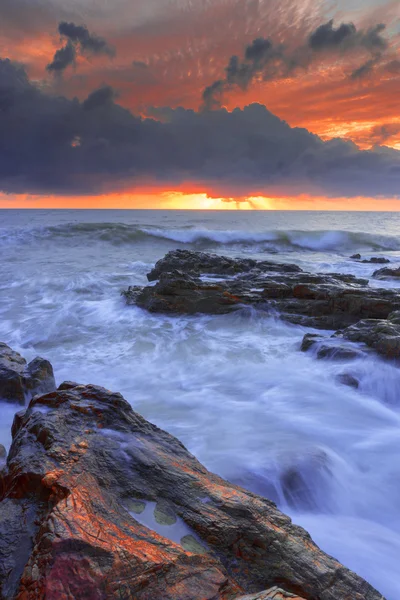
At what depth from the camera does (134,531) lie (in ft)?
6.50

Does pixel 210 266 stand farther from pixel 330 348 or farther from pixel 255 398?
pixel 255 398

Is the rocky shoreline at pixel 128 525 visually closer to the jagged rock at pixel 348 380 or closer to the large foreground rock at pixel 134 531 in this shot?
the large foreground rock at pixel 134 531

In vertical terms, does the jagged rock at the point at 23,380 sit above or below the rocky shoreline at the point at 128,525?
below

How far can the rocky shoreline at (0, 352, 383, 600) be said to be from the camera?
A: 167 centimetres

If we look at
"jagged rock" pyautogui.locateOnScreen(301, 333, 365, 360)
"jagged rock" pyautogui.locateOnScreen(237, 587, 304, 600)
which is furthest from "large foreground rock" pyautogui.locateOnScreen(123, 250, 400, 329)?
"jagged rock" pyautogui.locateOnScreen(237, 587, 304, 600)

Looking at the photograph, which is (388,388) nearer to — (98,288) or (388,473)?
(388,473)

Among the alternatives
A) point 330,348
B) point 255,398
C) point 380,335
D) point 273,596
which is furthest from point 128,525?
point 380,335

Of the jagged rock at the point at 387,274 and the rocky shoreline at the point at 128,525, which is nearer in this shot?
the rocky shoreline at the point at 128,525

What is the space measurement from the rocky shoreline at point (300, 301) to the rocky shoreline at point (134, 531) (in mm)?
4918

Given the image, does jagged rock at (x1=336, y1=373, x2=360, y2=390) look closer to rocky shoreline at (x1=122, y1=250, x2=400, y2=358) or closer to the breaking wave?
rocky shoreline at (x1=122, y1=250, x2=400, y2=358)

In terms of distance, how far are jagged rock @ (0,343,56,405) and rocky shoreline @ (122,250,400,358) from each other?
4923 millimetres

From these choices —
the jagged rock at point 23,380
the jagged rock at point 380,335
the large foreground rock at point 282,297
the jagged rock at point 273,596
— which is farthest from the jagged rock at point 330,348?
the jagged rock at point 273,596

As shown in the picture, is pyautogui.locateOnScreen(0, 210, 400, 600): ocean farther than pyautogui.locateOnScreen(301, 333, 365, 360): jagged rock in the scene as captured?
No

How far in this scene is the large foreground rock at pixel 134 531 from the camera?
5.49 ft
